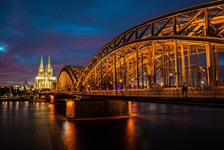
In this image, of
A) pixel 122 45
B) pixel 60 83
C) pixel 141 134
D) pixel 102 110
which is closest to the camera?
pixel 141 134

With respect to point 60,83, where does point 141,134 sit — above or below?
below

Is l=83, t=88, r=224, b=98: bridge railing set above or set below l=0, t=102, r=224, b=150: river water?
above

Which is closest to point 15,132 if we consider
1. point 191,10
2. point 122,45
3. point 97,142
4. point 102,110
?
point 97,142

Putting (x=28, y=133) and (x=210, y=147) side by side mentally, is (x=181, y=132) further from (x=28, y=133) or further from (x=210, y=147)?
(x=28, y=133)

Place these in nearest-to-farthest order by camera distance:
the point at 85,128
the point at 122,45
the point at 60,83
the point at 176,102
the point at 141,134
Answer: the point at 176,102
the point at 141,134
the point at 85,128
the point at 122,45
the point at 60,83

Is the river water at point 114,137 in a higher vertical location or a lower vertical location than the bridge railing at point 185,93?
lower

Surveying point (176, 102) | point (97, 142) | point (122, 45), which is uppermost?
point (122, 45)

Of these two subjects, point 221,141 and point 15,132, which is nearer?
point 221,141

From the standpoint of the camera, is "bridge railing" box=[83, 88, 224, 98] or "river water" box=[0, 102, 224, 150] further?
"river water" box=[0, 102, 224, 150]

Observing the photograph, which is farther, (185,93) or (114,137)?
(114,137)

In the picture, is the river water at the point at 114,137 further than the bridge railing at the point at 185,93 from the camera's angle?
Yes

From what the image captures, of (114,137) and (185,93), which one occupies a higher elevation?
(185,93)

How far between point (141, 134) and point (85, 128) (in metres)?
10.6

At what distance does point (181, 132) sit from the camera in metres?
37.0
